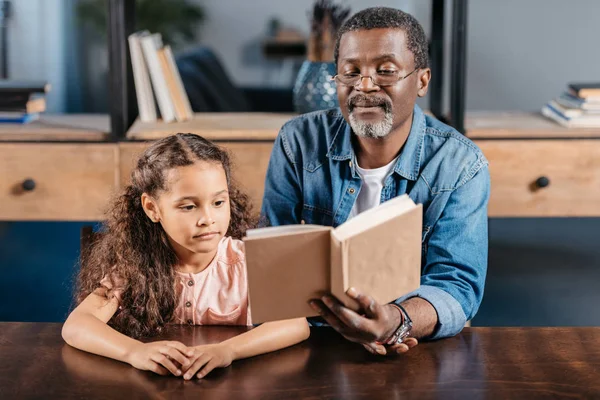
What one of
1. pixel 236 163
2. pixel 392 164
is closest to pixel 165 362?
pixel 392 164

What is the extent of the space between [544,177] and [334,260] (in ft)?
5.71

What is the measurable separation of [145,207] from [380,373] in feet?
2.06

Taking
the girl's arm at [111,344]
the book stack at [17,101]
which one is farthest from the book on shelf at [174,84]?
the girl's arm at [111,344]

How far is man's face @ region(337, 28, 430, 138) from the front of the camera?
1793 millimetres

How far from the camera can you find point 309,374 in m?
1.33

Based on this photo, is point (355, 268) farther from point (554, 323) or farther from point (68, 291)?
point (68, 291)

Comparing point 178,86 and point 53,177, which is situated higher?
point 178,86

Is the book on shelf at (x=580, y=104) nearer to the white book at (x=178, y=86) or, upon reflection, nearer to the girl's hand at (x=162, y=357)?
the white book at (x=178, y=86)

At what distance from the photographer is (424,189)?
1.87m

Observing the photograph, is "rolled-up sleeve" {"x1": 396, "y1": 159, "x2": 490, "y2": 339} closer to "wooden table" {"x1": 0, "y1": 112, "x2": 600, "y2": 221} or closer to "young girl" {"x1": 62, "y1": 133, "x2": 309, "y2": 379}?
"young girl" {"x1": 62, "y1": 133, "x2": 309, "y2": 379}

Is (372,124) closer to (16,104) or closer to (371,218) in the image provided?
(371,218)

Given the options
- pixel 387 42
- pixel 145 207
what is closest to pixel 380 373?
pixel 145 207

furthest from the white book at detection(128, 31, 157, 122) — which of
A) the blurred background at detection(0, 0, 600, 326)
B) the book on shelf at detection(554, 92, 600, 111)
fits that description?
the book on shelf at detection(554, 92, 600, 111)

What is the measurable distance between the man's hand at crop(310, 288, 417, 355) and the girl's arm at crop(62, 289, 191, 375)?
228 mm
